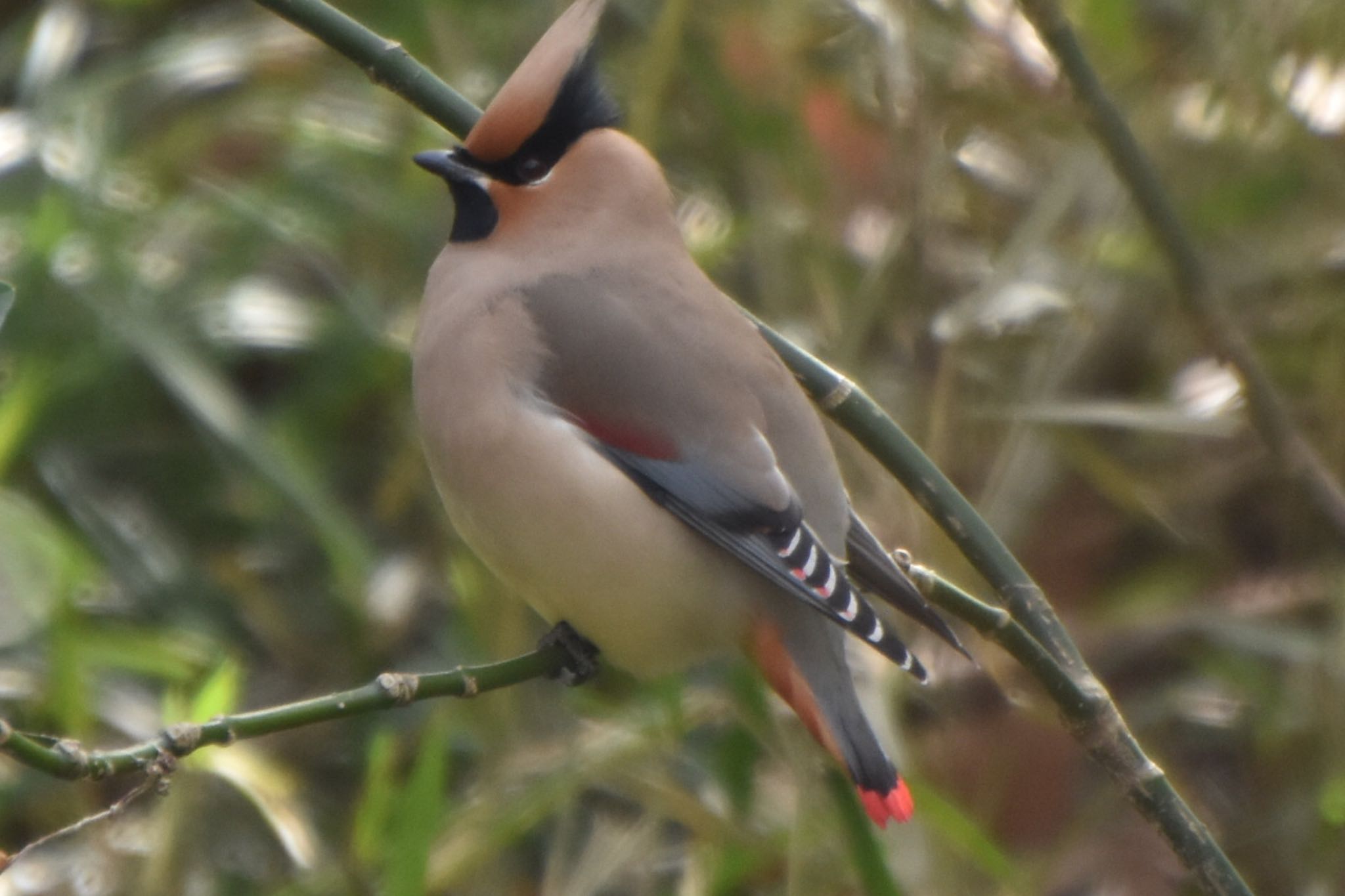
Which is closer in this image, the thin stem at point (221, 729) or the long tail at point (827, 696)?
the thin stem at point (221, 729)

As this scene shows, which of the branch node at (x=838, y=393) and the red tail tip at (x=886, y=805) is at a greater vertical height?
the branch node at (x=838, y=393)

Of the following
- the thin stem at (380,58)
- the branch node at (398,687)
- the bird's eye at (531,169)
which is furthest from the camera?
the bird's eye at (531,169)

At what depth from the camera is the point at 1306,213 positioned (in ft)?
12.7

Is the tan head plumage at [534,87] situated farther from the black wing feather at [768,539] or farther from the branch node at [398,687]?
the branch node at [398,687]


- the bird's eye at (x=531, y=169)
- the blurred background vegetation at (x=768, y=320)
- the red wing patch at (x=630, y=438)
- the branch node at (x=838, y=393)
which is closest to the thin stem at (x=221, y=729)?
the branch node at (x=838, y=393)

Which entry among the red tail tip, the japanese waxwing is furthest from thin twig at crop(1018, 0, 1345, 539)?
the red tail tip

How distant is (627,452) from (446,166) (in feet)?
1.45

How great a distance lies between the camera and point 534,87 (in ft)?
8.14

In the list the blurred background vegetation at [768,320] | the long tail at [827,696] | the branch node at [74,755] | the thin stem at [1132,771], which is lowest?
the blurred background vegetation at [768,320]

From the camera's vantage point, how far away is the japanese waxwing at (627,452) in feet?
7.79

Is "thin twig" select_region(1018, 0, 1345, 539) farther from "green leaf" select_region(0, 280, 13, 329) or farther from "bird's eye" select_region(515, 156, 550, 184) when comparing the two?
"green leaf" select_region(0, 280, 13, 329)

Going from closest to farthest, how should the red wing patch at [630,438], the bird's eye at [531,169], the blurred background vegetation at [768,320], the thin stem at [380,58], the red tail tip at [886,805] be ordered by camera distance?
the thin stem at [380,58]
the red tail tip at [886,805]
the red wing patch at [630,438]
the bird's eye at [531,169]
the blurred background vegetation at [768,320]

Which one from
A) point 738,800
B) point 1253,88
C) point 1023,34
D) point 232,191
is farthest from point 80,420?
point 1253,88

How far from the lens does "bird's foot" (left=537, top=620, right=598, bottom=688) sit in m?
2.54
